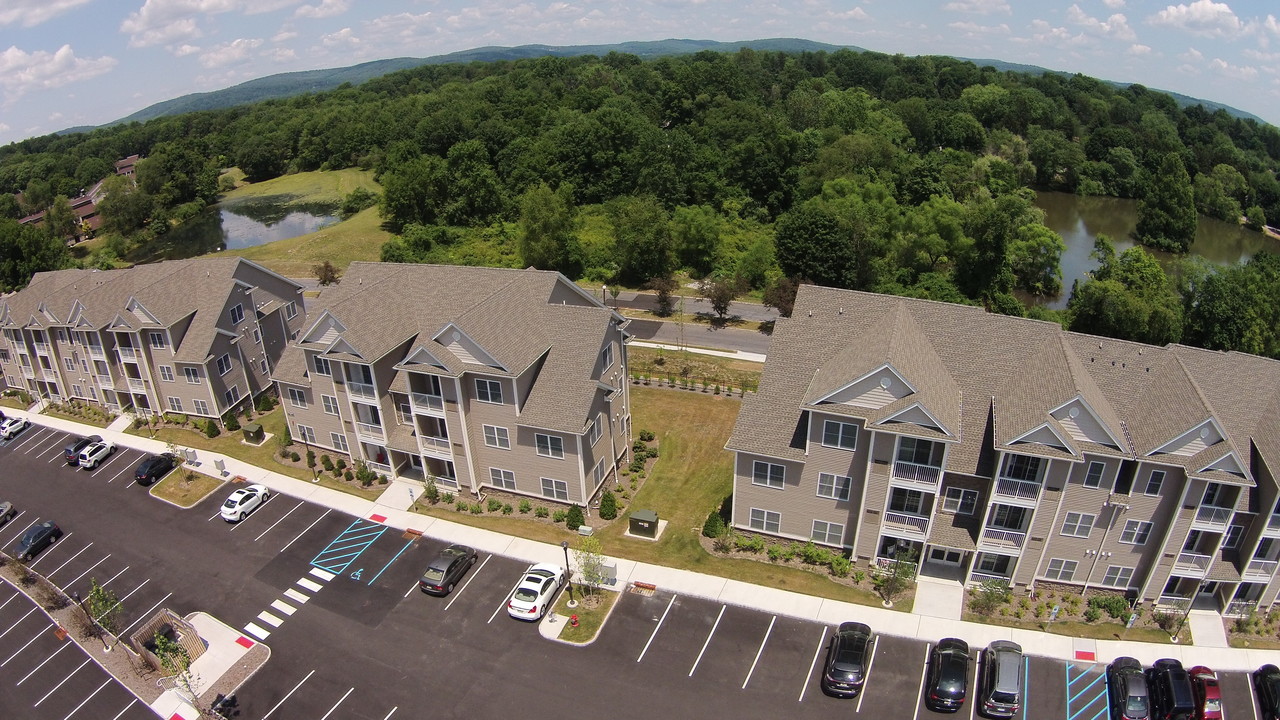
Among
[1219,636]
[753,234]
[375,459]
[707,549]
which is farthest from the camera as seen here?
[753,234]

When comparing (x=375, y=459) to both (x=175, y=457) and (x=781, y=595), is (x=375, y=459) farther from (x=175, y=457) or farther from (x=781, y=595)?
(x=781, y=595)

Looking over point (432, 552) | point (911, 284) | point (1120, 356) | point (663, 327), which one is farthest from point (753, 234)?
point (432, 552)

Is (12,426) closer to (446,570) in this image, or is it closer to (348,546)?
(348,546)

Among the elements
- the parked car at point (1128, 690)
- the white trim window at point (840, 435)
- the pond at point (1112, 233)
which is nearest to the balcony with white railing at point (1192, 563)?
the parked car at point (1128, 690)

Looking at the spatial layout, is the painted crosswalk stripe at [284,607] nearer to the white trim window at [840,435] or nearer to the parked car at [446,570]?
the parked car at [446,570]

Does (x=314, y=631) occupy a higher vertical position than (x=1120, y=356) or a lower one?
lower

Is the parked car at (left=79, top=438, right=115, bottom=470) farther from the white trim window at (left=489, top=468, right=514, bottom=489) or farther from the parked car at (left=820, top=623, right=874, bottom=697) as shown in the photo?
the parked car at (left=820, top=623, right=874, bottom=697)

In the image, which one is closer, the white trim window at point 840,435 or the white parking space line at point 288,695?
the white parking space line at point 288,695
